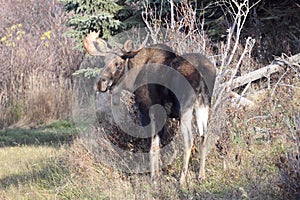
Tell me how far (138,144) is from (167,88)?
1.24m

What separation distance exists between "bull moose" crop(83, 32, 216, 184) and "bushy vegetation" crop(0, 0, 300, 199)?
450mm

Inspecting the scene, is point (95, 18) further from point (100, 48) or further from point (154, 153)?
point (154, 153)

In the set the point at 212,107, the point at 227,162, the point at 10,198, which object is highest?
the point at 212,107

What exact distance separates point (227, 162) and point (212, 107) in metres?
1.02

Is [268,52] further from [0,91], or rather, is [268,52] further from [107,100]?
[0,91]

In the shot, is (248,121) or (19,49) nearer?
(248,121)

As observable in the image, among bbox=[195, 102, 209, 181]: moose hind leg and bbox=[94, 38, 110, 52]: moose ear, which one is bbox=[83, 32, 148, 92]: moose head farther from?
bbox=[195, 102, 209, 181]: moose hind leg

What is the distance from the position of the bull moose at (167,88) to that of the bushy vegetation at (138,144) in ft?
1.48

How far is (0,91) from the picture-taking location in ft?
48.1

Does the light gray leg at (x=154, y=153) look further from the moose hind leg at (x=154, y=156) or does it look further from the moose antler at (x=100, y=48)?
the moose antler at (x=100, y=48)

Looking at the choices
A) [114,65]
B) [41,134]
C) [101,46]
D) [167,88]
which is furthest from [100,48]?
[41,134]

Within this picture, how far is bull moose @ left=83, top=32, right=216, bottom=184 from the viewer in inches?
259

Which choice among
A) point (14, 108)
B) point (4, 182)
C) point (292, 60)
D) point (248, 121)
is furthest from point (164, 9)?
point (14, 108)

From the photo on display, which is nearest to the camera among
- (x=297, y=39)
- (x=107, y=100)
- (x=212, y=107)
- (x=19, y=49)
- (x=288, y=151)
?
(x=288, y=151)
